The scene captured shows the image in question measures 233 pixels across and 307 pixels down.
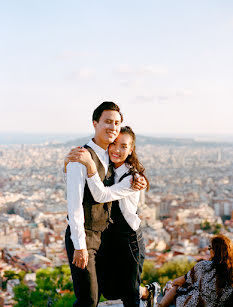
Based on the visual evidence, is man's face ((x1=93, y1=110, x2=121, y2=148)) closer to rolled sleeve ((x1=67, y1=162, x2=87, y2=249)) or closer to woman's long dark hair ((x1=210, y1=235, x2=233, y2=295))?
rolled sleeve ((x1=67, y1=162, x2=87, y2=249))

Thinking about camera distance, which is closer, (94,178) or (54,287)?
(94,178)

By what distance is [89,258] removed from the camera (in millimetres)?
1476

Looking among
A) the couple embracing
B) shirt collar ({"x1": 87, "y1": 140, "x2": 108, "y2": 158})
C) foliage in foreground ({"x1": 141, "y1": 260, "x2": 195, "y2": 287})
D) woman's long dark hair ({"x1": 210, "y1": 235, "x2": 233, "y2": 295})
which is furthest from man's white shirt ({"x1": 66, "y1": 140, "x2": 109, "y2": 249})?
foliage in foreground ({"x1": 141, "y1": 260, "x2": 195, "y2": 287})

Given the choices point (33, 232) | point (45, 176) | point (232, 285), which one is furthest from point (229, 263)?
point (45, 176)

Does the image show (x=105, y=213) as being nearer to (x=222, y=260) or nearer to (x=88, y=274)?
(x=88, y=274)

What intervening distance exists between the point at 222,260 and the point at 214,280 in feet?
0.40

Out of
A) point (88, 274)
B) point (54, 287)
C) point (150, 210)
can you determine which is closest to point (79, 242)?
point (88, 274)

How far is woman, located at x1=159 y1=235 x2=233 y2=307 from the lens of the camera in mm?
1580

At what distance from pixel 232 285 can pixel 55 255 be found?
461 inches

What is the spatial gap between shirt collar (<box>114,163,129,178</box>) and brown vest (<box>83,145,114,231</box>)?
5 cm

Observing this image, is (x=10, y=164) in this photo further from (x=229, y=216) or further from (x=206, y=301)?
(x=206, y=301)

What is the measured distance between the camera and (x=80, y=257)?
141 centimetres

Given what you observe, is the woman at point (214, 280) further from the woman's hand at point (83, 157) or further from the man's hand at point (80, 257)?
the woman's hand at point (83, 157)

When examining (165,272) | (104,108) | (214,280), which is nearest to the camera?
(104,108)
